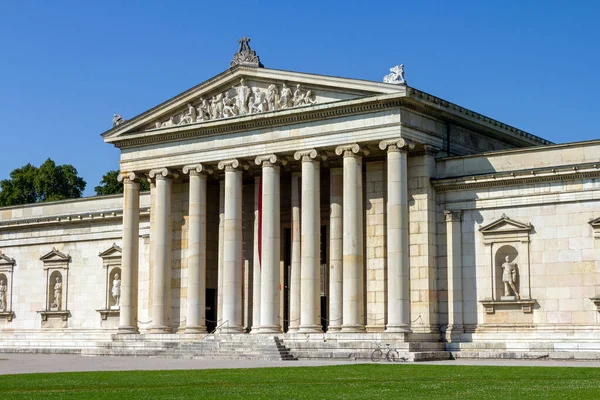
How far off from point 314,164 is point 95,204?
22272mm

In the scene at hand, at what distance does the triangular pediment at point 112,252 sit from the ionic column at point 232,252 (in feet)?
43.0

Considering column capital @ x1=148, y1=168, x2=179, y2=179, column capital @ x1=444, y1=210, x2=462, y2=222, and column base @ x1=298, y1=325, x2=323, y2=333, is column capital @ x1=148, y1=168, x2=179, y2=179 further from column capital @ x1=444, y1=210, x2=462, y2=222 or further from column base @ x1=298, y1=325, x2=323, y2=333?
column capital @ x1=444, y1=210, x2=462, y2=222

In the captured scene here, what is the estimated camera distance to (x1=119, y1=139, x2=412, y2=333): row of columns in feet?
171

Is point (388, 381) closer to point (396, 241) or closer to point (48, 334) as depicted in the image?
point (396, 241)

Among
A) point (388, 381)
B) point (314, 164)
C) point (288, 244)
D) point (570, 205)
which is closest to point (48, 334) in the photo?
point (288, 244)

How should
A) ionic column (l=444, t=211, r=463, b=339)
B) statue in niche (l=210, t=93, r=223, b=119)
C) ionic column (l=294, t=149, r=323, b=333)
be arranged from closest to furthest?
ionic column (l=444, t=211, r=463, b=339), ionic column (l=294, t=149, r=323, b=333), statue in niche (l=210, t=93, r=223, b=119)

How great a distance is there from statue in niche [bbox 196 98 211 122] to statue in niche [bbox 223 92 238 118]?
138cm

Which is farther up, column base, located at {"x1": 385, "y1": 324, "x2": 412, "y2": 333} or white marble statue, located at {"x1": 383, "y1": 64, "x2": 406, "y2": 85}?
white marble statue, located at {"x1": 383, "y1": 64, "x2": 406, "y2": 85}

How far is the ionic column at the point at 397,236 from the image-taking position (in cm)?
5119

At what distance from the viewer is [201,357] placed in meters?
53.2

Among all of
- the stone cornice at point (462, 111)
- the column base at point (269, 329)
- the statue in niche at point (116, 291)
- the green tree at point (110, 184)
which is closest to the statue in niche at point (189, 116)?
the column base at point (269, 329)

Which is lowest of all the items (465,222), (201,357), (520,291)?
(201,357)

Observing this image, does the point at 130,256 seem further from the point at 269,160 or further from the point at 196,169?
the point at 269,160

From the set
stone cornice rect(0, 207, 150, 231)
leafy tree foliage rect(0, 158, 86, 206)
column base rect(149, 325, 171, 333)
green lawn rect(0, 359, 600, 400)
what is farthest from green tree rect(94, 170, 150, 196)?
green lawn rect(0, 359, 600, 400)
